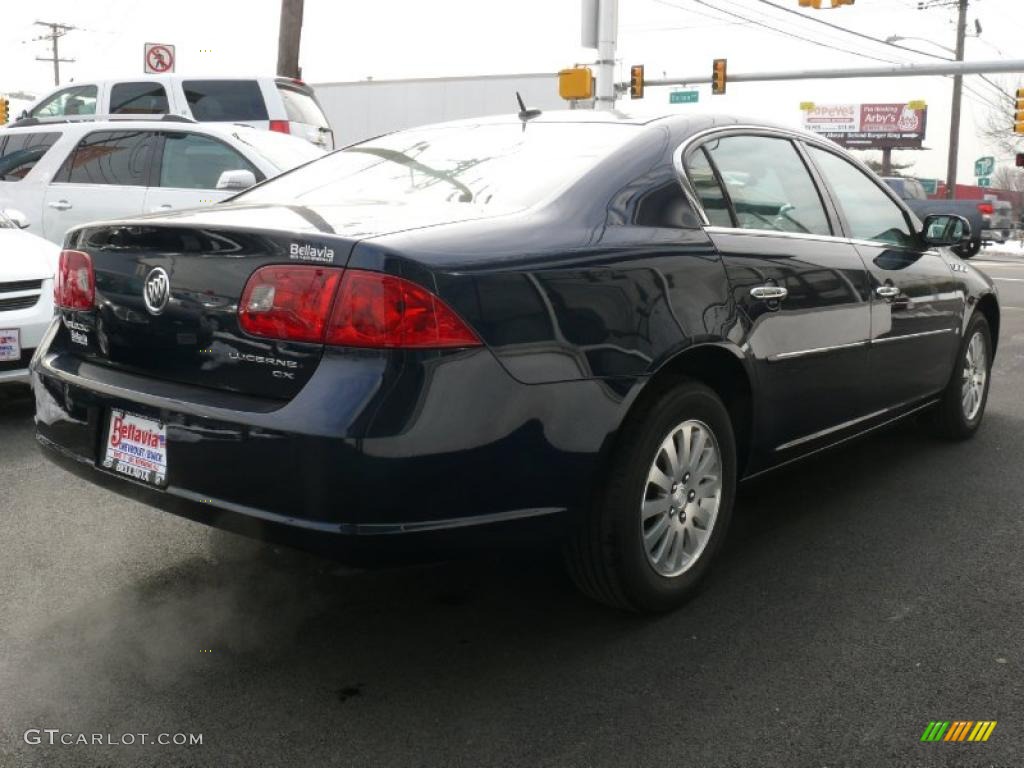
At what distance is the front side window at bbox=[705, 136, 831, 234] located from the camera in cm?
368

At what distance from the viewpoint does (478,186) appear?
3.22 m

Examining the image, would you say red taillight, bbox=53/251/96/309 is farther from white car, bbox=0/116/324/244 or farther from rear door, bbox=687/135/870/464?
white car, bbox=0/116/324/244

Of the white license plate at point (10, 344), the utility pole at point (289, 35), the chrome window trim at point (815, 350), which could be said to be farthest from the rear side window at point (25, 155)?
the utility pole at point (289, 35)

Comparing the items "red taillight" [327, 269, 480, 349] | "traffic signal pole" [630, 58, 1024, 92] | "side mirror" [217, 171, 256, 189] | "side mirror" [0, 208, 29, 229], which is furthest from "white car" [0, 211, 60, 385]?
"traffic signal pole" [630, 58, 1024, 92]

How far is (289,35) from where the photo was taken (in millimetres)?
18016

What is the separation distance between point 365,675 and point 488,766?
1.81 ft

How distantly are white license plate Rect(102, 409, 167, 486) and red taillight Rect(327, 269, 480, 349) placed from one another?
0.61 metres

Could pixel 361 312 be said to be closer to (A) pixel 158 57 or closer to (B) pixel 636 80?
(A) pixel 158 57

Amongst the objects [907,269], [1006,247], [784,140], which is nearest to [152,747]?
[784,140]

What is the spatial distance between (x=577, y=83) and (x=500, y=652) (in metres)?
15.7

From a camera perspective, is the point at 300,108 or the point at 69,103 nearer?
the point at 300,108

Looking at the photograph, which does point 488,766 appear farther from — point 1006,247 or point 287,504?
point 1006,247

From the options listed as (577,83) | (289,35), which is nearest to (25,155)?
(289,35)

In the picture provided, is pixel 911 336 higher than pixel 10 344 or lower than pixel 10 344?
higher
